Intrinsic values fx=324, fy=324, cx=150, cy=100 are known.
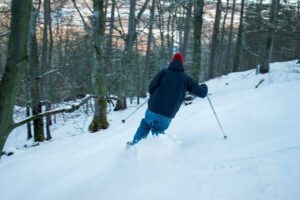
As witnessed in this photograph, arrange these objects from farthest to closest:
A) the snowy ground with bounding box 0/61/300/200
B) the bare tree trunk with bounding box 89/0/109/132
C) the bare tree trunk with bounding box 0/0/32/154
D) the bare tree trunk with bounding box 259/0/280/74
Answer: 1. the bare tree trunk with bounding box 259/0/280/74
2. the bare tree trunk with bounding box 89/0/109/132
3. the snowy ground with bounding box 0/61/300/200
4. the bare tree trunk with bounding box 0/0/32/154

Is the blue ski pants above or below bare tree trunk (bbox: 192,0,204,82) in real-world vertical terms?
below

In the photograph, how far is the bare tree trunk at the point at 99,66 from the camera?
10.4 metres

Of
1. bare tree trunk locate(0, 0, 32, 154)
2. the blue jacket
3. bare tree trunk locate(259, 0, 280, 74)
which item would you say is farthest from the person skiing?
bare tree trunk locate(259, 0, 280, 74)

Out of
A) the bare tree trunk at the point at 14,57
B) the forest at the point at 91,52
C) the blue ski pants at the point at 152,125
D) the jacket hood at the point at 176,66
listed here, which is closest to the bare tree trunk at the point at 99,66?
the forest at the point at 91,52

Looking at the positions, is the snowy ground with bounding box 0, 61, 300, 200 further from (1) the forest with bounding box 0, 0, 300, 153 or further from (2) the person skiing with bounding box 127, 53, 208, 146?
(1) the forest with bounding box 0, 0, 300, 153

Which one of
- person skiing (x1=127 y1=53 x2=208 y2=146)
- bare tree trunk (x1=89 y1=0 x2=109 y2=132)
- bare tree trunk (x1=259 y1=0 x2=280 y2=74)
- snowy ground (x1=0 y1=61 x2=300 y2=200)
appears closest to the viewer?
snowy ground (x1=0 y1=61 x2=300 y2=200)

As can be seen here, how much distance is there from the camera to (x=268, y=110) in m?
6.46

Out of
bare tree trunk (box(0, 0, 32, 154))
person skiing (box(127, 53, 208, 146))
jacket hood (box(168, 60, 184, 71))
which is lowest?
person skiing (box(127, 53, 208, 146))

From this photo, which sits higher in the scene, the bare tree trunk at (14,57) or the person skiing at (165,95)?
the bare tree trunk at (14,57)

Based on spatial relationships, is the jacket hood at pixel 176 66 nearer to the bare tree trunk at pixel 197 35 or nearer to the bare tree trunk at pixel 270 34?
the bare tree trunk at pixel 197 35

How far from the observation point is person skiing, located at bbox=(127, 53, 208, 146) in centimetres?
562

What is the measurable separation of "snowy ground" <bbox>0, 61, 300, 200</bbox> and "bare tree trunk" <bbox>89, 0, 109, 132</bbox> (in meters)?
4.03

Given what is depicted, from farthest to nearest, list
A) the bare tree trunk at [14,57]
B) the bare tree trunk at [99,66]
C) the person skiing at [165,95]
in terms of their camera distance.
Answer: the bare tree trunk at [99,66] < the person skiing at [165,95] < the bare tree trunk at [14,57]

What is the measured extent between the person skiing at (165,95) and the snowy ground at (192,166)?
247mm
